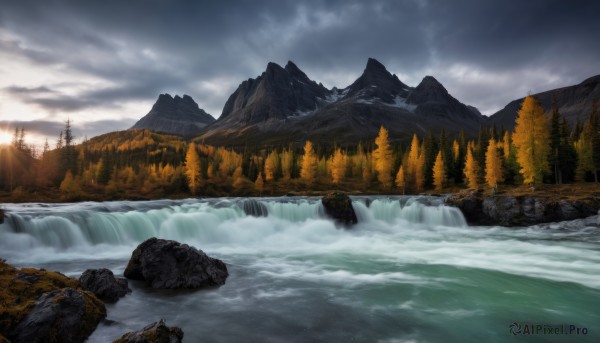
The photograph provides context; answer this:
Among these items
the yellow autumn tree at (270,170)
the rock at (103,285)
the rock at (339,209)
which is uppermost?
the yellow autumn tree at (270,170)

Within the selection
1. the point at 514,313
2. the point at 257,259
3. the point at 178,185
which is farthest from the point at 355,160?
the point at 514,313

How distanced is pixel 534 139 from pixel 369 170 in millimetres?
49843

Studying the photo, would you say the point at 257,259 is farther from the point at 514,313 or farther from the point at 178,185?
the point at 178,185

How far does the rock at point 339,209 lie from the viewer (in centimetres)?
4059

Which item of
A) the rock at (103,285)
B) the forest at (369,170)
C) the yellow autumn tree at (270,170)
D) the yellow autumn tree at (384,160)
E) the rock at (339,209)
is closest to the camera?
the rock at (103,285)

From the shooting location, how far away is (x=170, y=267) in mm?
15562

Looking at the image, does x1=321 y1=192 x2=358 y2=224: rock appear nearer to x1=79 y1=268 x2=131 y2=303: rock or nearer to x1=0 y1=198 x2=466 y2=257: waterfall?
x1=0 y1=198 x2=466 y2=257: waterfall

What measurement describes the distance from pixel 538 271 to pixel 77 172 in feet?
338

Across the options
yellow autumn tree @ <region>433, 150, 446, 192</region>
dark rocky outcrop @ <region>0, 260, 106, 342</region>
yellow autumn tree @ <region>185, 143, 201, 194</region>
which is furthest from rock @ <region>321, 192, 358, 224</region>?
yellow autumn tree @ <region>185, 143, 201, 194</region>

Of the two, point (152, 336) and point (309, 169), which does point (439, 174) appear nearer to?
point (309, 169)

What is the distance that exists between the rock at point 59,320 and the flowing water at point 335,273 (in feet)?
1.96

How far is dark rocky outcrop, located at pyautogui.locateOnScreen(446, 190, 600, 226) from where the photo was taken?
Result: 3828 cm

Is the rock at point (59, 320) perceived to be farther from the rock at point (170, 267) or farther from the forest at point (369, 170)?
the forest at point (369, 170)

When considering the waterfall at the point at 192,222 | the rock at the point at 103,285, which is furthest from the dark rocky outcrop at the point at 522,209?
the rock at the point at 103,285
